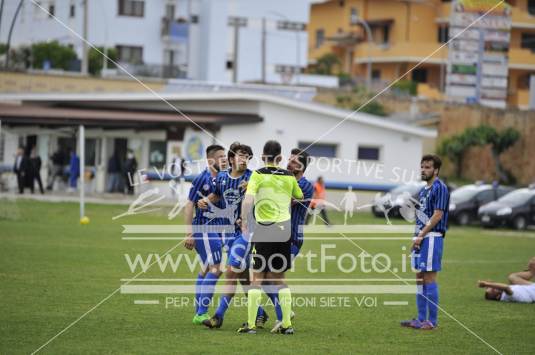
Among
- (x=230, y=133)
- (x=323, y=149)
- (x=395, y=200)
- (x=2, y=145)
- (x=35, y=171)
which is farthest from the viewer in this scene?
(x=323, y=149)

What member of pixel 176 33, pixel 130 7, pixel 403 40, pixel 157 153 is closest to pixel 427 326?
pixel 157 153

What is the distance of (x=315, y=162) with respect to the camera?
145ft

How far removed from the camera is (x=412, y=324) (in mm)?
12367

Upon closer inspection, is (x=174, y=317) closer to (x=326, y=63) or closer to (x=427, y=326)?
(x=427, y=326)

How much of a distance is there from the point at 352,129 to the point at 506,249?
1944 centimetres

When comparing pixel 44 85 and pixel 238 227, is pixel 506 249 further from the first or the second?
pixel 44 85

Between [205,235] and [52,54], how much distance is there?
186 ft

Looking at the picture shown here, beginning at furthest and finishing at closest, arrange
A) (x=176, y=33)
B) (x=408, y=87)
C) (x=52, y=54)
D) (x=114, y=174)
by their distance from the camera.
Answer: (x=408, y=87)
(x=176, y=33)
(x=52, y=54)
(x=114, y=174)

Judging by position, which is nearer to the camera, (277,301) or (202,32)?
(277,301)

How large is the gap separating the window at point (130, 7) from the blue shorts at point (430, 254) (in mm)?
61559

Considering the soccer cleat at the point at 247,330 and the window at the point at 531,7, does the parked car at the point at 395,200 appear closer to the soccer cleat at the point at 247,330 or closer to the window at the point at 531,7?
the soccer cleat at the point at 247,330

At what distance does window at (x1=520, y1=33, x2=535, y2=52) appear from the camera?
7619cm

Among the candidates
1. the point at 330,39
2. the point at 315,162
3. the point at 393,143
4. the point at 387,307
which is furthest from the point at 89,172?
the point at 330,39

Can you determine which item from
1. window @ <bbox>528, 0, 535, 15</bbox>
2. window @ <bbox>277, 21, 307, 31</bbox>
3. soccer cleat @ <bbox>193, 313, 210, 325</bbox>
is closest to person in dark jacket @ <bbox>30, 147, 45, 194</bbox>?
soccer cleat @ <bbox>193, 313, 210, 325</bbox>
